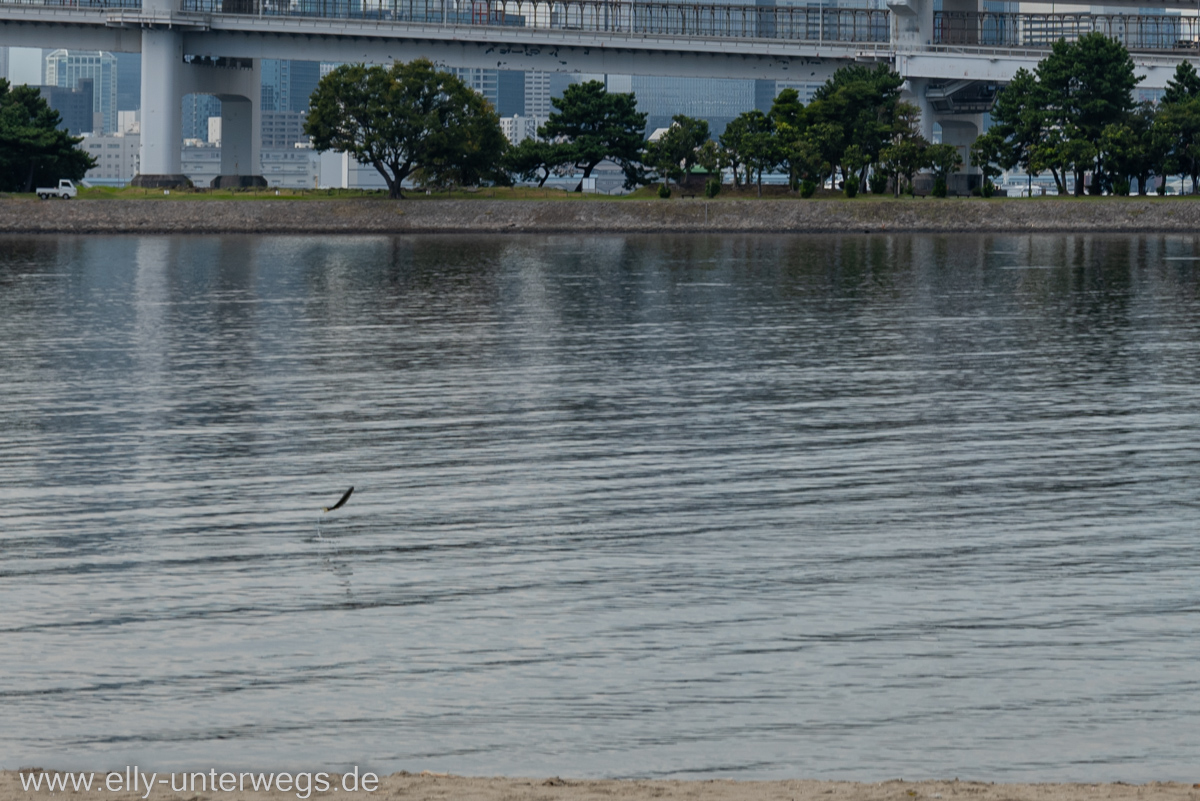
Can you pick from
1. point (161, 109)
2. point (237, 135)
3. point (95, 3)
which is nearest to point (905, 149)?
point (237, 135)

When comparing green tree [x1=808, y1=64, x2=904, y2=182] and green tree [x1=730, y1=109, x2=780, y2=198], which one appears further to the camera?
green tree [x1=730, y1=109, x2=780, y2=198]

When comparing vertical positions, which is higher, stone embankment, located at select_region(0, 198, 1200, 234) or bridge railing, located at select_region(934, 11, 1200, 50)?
bridge railing, located at select_region(934, 11, 1200, 50)

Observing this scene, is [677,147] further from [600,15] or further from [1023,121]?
[1023,121]

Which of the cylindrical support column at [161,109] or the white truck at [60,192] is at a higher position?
the cylindrical support column at [161,109]

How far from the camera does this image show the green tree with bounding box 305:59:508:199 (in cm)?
10944

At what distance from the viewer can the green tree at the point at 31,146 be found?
116 m

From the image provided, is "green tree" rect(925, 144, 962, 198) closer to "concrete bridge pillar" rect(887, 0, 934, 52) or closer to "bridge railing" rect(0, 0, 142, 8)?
"concrete bridge pillar" rect(887, 0, 934, 52)

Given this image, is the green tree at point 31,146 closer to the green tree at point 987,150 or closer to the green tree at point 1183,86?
the green tree at point 987,150

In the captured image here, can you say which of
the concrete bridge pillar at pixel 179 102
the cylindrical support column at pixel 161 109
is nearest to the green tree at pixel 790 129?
the concrete bridge pillar at pixel 179 102

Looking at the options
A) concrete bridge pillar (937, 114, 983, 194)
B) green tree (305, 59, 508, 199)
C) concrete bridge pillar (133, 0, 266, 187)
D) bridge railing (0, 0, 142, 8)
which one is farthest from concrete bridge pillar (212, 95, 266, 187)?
concrete bridge pillar (937, 114, 983, 194)

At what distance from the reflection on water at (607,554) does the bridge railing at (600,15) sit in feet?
282

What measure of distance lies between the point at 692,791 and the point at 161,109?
115044 millimetres

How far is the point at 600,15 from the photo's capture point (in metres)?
125

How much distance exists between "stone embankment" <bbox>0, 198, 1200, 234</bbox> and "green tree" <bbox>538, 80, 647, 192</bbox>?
827cm
